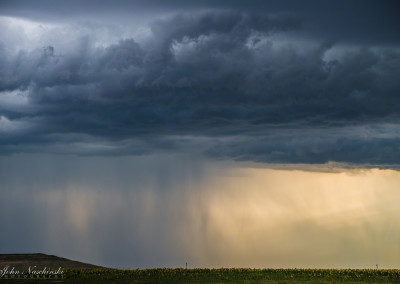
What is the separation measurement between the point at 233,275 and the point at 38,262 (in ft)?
132

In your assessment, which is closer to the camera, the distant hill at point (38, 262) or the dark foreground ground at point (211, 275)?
the dark foreground ground at point (211, 275)

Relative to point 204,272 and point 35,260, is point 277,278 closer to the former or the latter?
point 204,272

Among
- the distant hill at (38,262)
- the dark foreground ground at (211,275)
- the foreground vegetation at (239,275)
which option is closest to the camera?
the dark foreground ground at (211,275)

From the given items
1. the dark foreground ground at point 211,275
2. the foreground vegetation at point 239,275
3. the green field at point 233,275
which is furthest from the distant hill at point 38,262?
the green field at point 233,275

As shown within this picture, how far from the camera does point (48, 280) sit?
95.4 metres

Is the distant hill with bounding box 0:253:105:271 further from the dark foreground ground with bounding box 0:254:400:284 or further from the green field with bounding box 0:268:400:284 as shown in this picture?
the green field with bounding box 0:268:400:284

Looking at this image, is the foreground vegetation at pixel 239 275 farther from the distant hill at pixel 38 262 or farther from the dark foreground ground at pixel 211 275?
the distant hill at pixel 38 262

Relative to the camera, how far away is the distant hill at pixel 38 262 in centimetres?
11462

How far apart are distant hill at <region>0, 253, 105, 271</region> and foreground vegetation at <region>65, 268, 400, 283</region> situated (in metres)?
14.3

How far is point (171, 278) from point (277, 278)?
18.4m

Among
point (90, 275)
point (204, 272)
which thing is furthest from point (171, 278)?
point (90, 275)

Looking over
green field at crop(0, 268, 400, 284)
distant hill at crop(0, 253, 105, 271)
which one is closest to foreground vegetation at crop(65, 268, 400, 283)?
green field at crop(0, 268, 400, 284)

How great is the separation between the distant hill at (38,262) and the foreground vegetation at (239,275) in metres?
14.3

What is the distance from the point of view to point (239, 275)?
4126 inches
